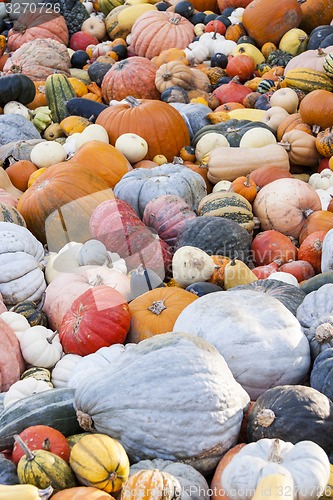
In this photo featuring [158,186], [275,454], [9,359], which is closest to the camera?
[275,454]

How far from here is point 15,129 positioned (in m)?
6.16

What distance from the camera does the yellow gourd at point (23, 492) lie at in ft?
7.06

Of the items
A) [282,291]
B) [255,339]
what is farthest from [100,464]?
[282,291]

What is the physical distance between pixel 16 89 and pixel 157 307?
3.57 m

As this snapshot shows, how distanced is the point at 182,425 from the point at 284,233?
8.71 ft

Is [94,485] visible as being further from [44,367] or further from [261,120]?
[261,120]

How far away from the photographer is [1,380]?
345 centimetres

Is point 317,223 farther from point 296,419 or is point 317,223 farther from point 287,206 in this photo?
point 296,419

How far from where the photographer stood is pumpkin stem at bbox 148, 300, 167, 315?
3742mm

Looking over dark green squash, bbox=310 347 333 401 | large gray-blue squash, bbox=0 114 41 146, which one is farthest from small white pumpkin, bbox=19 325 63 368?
large gray-blue squash, bbox=0 114 41 146

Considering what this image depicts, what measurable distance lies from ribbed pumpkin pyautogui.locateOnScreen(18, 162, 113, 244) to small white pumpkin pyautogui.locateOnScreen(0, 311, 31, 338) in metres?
1.23

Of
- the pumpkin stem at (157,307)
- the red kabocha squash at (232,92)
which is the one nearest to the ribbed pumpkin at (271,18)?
the red kabocha squash at (232,92)

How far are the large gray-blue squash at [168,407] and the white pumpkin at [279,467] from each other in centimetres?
23

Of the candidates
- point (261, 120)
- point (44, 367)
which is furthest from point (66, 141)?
point (44, 367)
